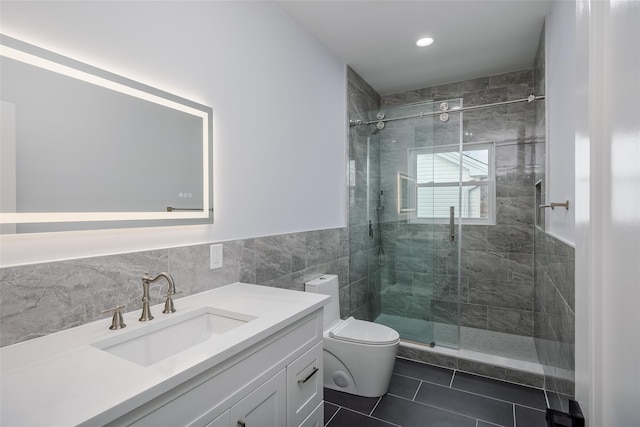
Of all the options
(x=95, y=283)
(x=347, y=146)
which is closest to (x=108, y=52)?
(x=95, y=283)

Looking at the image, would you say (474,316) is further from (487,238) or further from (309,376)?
(309,376)

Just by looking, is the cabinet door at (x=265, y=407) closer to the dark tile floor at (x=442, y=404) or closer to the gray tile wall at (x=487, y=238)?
the dark tile floor at (x=442, y=404)

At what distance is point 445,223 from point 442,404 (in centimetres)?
141

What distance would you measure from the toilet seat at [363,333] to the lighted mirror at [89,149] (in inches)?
51.4

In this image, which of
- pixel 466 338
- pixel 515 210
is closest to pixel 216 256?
pixel 466 338

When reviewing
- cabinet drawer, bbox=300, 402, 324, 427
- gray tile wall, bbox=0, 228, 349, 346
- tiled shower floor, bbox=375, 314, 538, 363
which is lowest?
tiled shower floor, bbox=375, 314, 538, 363

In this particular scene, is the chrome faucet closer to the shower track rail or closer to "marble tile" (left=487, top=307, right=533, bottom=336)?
the shower track rail

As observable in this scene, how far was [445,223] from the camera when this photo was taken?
2797 millimetres

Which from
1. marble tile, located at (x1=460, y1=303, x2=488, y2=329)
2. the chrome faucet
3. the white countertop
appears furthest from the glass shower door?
the chrome faucet

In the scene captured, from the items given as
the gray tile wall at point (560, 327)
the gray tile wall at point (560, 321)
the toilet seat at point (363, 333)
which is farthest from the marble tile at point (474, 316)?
the toilet seat at point (363, 333)

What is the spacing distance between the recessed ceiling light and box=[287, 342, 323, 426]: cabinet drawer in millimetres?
2421

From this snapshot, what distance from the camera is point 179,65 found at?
4.77 ft

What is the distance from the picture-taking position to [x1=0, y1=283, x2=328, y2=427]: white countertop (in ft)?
2.06

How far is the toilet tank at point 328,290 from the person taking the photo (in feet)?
7.41
